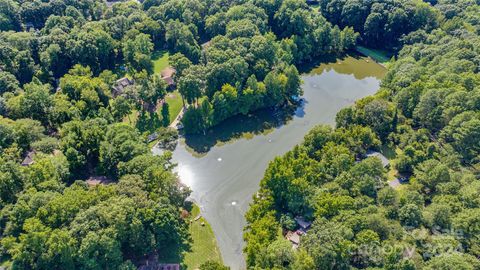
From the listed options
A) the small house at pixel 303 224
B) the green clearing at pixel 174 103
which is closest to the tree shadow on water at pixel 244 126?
the green clearing at pixel 174 103

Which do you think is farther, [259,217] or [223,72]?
[223,72]

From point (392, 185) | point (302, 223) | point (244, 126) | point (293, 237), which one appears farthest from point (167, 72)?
point (392, 185)

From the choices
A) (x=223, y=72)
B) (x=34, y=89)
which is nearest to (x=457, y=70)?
(x=223, y=72)

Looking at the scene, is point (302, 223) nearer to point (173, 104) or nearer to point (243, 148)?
point (243, 148)

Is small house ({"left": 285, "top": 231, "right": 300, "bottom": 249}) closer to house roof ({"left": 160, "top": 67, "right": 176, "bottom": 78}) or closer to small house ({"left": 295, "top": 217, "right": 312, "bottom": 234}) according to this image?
small house ({"left": 295, "top": 217, "right": 312, "bottom": 234})

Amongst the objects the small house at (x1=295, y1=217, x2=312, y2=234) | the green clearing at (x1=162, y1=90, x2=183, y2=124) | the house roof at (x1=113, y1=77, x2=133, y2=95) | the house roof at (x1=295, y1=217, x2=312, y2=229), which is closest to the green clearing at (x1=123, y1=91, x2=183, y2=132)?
the green clearing at (x1=162, y1=90, x2=183, y2=124)

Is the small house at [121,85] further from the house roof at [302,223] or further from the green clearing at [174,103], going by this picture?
the house roof at [302,223]

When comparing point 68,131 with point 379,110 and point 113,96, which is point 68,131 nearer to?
point 113,96
